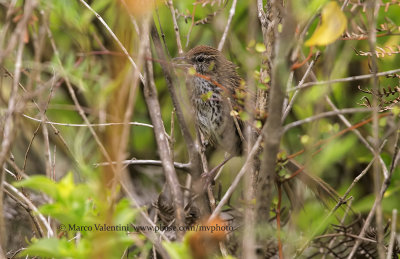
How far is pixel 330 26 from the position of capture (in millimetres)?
2029

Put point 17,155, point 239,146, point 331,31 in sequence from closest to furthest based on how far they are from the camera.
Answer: point 331,31, point 239,146, point 17,155

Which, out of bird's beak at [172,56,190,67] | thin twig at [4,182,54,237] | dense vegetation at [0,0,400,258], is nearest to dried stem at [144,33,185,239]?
dense vegetation at [0,0,400,258]

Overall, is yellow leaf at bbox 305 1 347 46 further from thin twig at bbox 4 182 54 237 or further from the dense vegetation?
thin twig at bbox 4 182 54 237

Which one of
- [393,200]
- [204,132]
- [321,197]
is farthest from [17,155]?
[393,200]

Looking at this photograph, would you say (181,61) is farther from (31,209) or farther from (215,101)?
(31,209)

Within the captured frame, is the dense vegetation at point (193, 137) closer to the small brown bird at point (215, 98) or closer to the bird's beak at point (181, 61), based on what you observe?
the bird's beak at point (181, 61)

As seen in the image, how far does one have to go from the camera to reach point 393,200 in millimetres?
4727

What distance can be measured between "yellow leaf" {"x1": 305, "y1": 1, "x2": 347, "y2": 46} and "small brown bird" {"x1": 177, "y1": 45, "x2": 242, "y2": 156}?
A: 7.52 feet

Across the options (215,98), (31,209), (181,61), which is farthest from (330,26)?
(181,61)

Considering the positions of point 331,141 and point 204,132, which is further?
point 204,132

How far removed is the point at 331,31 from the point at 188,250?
3.06ft

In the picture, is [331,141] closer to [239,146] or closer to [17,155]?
[239,146]

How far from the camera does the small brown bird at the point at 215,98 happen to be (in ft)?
14.5

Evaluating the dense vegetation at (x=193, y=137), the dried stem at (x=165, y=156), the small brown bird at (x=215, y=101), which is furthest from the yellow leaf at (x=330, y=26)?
the small brown bird at (x=215, y=101)
